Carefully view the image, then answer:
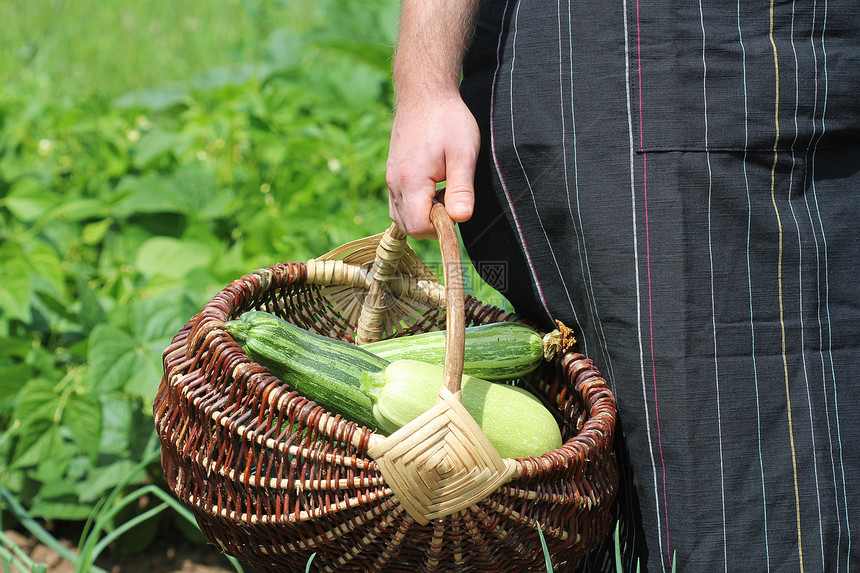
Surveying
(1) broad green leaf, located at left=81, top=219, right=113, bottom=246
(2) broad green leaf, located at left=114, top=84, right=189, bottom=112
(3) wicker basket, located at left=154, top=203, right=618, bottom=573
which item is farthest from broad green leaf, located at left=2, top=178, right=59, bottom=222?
(3) wicker basket, located at left=154, top=203, right=618, bottom=573

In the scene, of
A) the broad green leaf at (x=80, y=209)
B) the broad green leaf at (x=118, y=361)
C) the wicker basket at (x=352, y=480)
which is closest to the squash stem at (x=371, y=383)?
the wicker basket at (x=352, y=480)

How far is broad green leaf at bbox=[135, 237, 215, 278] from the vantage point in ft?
7.45

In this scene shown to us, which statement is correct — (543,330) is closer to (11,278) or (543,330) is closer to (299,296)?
(299,296)

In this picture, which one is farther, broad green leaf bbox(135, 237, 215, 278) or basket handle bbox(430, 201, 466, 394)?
broad green leaf bbox(135, 237, 215, 278)

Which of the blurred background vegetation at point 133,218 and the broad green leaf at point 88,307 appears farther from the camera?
the broad green leaf at point 88,307

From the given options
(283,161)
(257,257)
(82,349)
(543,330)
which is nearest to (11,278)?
(82,349)

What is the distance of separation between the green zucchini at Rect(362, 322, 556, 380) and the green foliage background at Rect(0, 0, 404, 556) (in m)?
0.74

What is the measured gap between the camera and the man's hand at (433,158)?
1.20 m

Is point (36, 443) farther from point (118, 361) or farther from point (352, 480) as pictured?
point (352, 480)

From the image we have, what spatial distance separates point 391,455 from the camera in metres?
1.00

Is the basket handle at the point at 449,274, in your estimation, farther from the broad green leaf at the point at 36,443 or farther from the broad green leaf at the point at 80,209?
the broad green leaf at the point at 80,209

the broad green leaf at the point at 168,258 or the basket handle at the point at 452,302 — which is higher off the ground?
the basket handle at the point at 452,302

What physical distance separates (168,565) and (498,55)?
4.95ft

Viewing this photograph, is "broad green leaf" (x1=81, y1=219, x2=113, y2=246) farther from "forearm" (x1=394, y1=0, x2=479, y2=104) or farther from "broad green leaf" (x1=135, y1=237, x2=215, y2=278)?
"forearm" (x1=394, y1=0, x2=479, y2=104)
